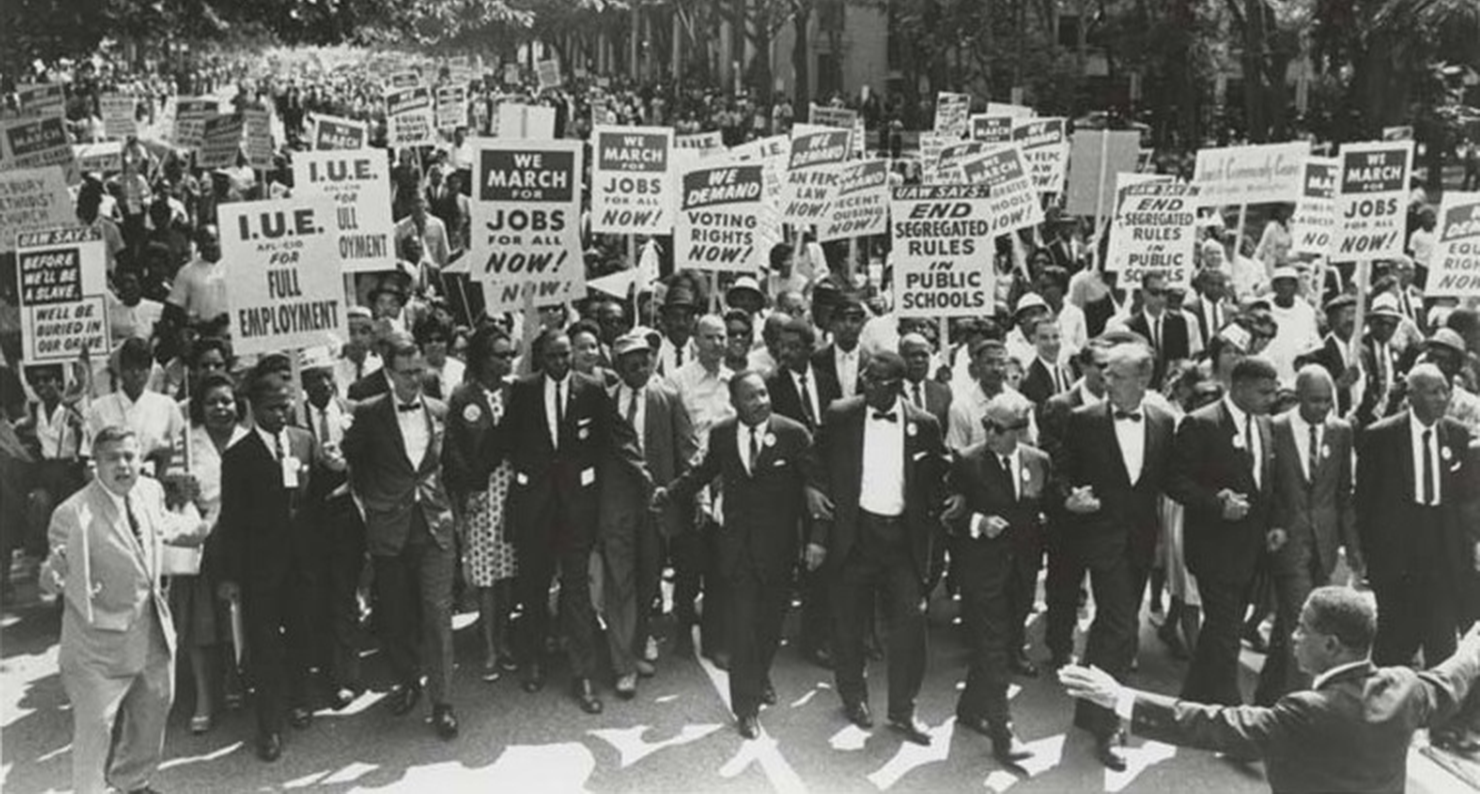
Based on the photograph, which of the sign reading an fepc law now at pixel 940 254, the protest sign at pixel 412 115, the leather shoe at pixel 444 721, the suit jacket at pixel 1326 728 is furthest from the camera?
the protest sign at pixel 412 115

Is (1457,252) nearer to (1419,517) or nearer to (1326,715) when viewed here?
(1419,517)

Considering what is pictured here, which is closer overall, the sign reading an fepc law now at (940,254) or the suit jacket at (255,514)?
the suit jacket at (255,514)

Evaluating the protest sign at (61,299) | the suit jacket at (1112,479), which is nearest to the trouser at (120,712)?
the protest sign at (61,299)

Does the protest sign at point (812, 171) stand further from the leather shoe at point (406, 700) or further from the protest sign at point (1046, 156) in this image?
the leather shoe at point (406, 700)

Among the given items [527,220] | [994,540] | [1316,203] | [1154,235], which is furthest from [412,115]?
[994,540]

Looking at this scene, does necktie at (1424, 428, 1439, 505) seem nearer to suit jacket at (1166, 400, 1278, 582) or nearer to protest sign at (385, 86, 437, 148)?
suit jacket at (1166, 400, 1278, 582)

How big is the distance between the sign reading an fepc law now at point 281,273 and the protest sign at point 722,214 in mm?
3616

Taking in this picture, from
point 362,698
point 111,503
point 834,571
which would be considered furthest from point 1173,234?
point 111,503

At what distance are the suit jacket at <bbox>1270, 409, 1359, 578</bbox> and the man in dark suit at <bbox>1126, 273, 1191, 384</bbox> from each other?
3.68m

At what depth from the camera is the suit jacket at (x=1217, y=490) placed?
7609 millimetres

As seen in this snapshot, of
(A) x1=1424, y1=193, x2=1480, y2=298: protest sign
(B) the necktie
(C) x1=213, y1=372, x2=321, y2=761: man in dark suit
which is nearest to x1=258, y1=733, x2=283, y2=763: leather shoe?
(C) x1=213, y1=372, x2=321, y2=761: man in dark suit

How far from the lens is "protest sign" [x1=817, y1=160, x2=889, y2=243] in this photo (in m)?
13.7

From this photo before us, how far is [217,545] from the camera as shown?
25.1ft

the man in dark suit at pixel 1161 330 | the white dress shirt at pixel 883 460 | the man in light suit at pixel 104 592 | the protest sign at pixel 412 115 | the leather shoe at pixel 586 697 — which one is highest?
the protest sign at pixel 412 115
